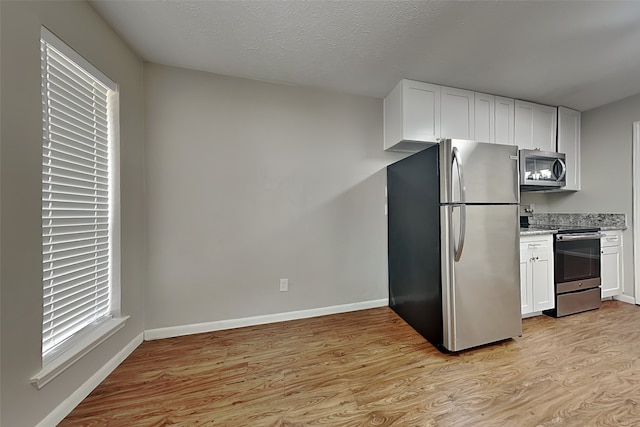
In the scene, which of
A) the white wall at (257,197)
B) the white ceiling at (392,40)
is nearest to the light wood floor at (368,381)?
the white wall at (257,197)

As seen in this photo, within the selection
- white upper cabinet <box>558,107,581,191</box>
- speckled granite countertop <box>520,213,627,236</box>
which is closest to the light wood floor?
speckled granite countertop <box>520,213,627,236</box>

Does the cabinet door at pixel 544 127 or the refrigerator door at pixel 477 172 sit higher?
the cabinet door at pixel 544 127

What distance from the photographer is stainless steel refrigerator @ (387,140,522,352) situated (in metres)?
1.87

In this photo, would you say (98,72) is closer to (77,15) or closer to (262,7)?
(77,15)

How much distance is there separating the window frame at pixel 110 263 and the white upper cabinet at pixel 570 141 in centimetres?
486

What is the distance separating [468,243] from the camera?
190cm

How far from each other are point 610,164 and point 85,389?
562cm

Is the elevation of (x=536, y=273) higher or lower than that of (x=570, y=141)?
Answer: lower

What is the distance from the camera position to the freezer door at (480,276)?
1.87 meters

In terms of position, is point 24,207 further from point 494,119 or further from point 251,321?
point 494,119

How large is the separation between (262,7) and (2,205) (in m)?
1.73

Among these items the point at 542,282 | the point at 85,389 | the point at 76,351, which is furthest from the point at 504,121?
the point at 85,389

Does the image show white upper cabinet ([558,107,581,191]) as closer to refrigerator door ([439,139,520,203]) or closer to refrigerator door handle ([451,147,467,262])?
refrigerator door ([439,139,520,203])

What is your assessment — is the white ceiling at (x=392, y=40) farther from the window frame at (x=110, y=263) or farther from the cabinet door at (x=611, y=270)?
the cabinet door at (x=611, y=270)
